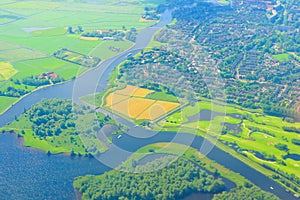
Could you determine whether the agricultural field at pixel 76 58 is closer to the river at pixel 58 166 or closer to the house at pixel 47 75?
the house at pixel 47 75

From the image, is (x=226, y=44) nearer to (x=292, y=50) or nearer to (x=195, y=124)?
(x=292, y=50)

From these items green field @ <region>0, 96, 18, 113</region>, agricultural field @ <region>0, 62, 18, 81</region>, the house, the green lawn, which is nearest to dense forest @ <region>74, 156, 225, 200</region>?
the green lawn

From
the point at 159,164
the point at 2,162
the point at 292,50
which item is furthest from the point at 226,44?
the point at 2,162

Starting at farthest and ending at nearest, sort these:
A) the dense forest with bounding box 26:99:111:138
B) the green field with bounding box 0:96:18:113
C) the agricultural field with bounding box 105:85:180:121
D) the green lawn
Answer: the green field with bounding box 0:96:18:113
the agricultural field with bounding box 105:85:180:121
the dense forest with bounding box 26:99:111:138
the green lawn

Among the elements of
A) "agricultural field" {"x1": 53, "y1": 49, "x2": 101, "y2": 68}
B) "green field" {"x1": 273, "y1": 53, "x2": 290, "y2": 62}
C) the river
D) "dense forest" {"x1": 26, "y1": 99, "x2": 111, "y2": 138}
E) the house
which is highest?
"agricultural field" {"x1": 53, "y1": 49, "x2": 101, "y2": 68}

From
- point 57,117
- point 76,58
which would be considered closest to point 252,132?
point 57,117

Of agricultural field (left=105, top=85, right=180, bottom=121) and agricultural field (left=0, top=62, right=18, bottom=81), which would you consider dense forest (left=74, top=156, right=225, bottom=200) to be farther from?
agricultural field (left=0, top=62, right=18, bottom=81)

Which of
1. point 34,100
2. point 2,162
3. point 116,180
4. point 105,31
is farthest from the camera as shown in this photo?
point 105,31
